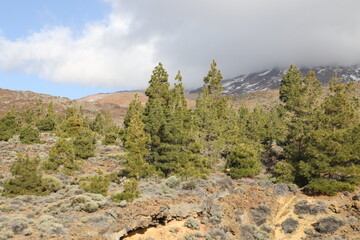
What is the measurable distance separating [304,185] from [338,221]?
736cm

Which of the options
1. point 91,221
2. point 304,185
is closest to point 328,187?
point 304,185

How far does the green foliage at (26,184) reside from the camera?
21.2 meters

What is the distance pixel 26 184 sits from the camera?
21578 mm

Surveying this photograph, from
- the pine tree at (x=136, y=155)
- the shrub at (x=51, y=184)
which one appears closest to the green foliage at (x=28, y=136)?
the shrub at (x=51, y=184)

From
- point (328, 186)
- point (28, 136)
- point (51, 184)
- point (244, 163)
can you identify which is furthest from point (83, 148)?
point (328, 186)

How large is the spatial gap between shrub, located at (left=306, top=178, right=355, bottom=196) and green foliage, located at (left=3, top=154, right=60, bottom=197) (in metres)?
22.1

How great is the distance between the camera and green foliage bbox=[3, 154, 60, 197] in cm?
2122

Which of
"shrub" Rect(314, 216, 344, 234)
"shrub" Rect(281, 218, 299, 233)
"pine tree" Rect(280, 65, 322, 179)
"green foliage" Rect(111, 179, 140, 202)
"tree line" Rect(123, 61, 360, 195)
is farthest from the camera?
"pine tree" Rect(280, 65, 322, 179)

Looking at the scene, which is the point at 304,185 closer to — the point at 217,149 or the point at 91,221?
the point at 217,149

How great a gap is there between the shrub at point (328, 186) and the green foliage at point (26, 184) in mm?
22091

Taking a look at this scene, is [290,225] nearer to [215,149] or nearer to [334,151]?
[334,151]

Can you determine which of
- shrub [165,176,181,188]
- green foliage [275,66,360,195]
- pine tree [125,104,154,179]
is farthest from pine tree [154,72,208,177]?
green foliage [275,66,360,195]

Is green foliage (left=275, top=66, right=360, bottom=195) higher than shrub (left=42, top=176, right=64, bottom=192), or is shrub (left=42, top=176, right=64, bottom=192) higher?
shrub (left=42, top=176, right=64, bottom=192)

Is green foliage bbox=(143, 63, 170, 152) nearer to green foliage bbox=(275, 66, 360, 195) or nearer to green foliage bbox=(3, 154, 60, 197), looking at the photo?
green foliage bbox=(3, 154, 60, 197)
